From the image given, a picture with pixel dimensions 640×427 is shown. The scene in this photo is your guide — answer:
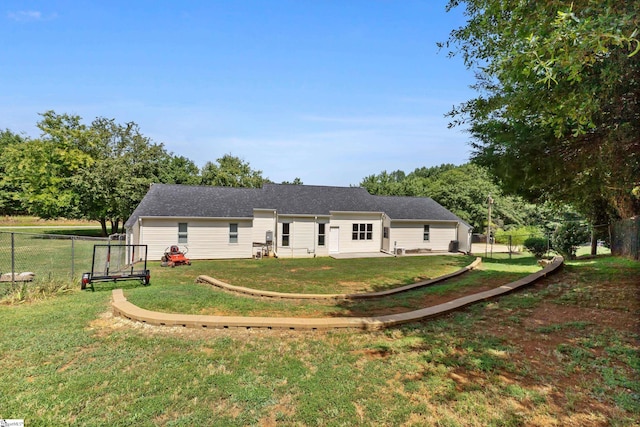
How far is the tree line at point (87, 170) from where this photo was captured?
26172mm

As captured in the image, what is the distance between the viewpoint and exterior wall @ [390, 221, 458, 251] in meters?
23.0

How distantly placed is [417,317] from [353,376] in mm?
2683

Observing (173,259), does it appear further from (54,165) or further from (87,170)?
(54,165)

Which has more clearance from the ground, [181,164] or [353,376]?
[181,164]

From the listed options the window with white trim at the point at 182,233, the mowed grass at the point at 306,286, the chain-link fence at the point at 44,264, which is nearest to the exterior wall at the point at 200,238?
the window with white trim at the point at 182,233

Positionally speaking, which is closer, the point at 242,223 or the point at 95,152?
the point at 242,223

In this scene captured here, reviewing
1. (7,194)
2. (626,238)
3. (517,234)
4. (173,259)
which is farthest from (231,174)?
(626,238)

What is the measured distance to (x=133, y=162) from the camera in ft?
98.6

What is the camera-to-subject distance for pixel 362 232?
22.9 meters

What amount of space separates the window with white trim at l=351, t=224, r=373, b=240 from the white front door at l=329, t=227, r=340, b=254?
1.26 meters

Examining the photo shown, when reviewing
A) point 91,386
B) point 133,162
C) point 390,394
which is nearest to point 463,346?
point 390,394

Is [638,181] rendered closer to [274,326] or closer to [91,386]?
[274,326]

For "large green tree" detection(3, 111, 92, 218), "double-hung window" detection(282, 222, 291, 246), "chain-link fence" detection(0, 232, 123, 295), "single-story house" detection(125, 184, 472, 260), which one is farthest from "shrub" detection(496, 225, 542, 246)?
"large green tree" detection(3, 111, 92, 218)

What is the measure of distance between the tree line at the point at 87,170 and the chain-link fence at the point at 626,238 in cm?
3125
